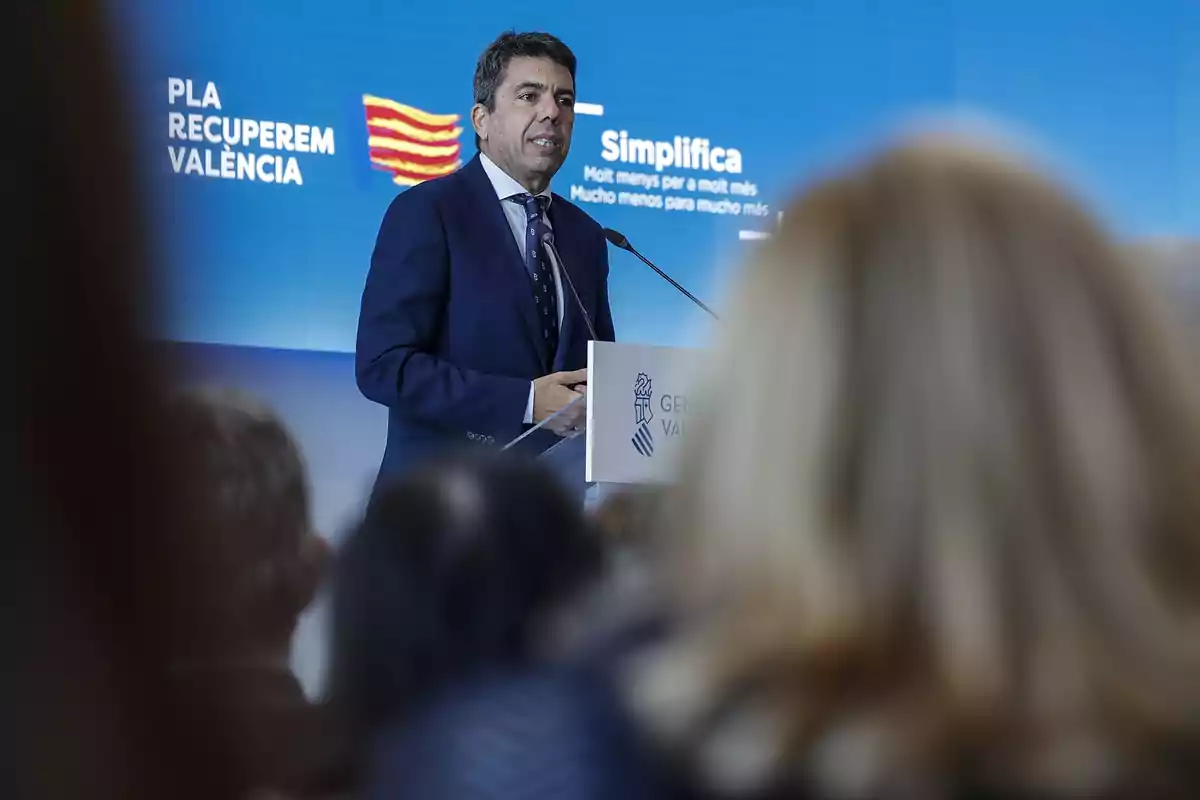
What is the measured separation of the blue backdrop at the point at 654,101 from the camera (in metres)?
5.07

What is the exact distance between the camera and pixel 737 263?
1.01 meters

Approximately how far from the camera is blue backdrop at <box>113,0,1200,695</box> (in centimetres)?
507

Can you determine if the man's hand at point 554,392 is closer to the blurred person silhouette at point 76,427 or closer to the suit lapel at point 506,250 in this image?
the suit lapel at point 506,250

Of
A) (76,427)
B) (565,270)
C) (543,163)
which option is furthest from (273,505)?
(543,163)

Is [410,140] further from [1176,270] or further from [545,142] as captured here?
[1176,270]

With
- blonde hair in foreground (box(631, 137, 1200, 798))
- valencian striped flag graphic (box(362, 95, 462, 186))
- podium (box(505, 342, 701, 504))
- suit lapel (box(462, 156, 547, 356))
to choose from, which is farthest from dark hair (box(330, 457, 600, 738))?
valencian striped flag graphic (box(362, 95, 462, 186))

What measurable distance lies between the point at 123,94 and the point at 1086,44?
6.92m

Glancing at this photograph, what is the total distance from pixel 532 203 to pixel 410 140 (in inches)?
31.3

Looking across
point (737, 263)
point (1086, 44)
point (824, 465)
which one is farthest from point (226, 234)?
point (1086, 44)

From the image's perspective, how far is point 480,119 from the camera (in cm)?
496

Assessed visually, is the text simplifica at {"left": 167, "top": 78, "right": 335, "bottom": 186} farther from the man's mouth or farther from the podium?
the podium

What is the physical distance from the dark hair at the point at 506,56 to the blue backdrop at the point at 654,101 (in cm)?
35

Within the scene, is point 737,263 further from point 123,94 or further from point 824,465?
point 123,94

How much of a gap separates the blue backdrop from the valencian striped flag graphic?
0.04 m
